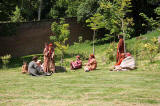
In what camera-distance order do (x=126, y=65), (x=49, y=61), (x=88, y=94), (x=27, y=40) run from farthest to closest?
(x=27, y=40) → (x=49, y=61) → (x=126, y=65) → (x=88, y=94)

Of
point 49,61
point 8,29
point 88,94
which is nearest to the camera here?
point 88,94

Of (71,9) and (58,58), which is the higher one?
(71,9)

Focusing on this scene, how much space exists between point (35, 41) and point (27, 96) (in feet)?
72.5

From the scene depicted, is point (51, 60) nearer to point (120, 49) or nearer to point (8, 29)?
point (120, 49)

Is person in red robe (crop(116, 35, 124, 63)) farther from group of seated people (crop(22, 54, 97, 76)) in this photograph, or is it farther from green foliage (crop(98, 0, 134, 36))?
green foliage (crop(98, 0, 134, 36))

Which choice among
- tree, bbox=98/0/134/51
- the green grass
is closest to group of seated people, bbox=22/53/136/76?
tree, bbox=98/0/134/51

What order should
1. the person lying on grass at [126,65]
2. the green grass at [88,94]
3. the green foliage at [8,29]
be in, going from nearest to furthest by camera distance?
the green grass at [88,94]
the person lying on grass at [126,65]
the green foliage at [8,29]

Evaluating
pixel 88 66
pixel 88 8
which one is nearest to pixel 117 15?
pixel 88 66

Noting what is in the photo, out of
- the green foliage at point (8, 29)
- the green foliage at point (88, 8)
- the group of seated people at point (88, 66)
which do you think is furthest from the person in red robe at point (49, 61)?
the green foliage at point (88, 8)

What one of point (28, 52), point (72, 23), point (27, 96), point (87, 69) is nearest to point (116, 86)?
point (27, 96)

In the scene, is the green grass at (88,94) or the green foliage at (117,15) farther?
the green foliage at (117,15)

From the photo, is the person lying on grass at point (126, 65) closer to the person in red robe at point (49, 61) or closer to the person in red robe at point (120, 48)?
the person in red robe at point (120, 48)

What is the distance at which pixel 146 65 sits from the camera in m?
17.1

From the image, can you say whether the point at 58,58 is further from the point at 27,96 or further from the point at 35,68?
the point at 27,96
